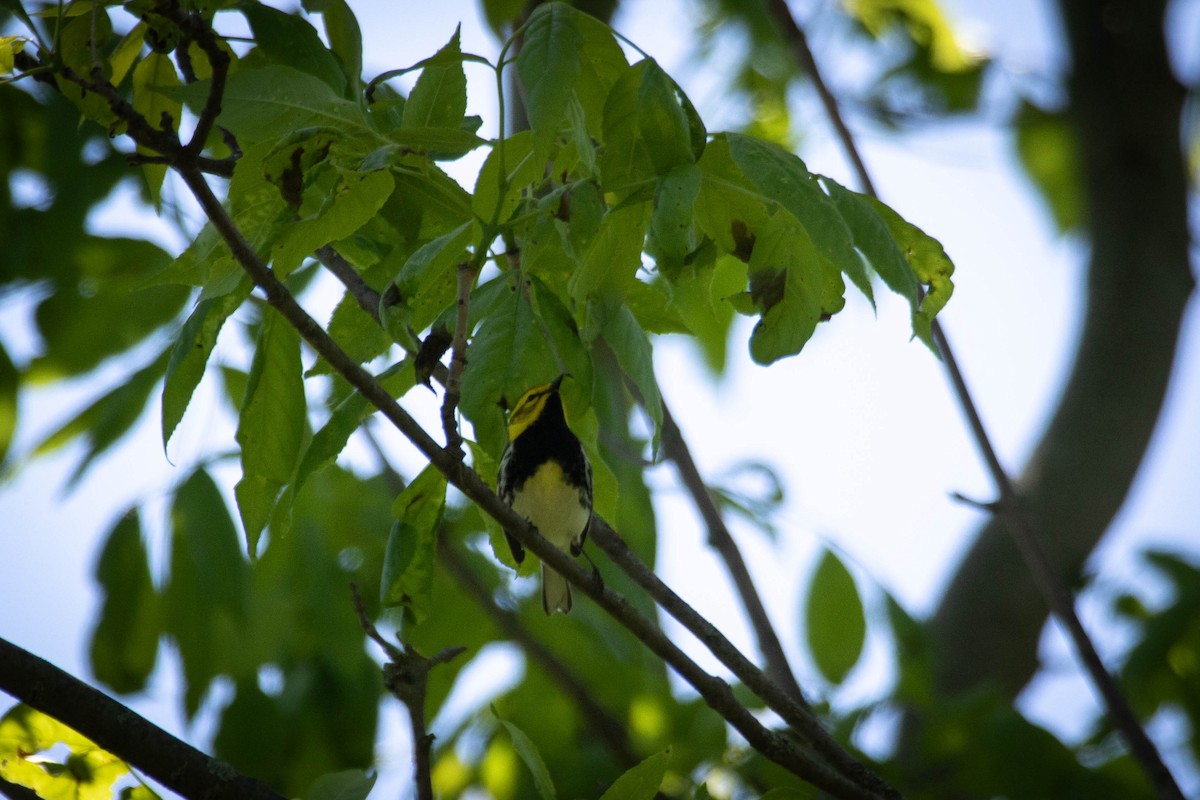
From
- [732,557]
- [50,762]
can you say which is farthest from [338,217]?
[732,557]

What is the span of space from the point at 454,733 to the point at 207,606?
0.85 m

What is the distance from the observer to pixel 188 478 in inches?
101

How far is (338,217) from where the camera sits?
1.43 metres

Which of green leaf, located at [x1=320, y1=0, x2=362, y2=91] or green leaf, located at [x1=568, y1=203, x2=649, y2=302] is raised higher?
green leaf, located at [x1=320, y1=0, x2=362, y2=91]

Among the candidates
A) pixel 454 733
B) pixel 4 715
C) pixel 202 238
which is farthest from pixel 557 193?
pixel 454 733

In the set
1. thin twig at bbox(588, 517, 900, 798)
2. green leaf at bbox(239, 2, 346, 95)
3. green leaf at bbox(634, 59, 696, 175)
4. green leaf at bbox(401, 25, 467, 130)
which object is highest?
green leaf at bbox(239, 2, 346, 95)

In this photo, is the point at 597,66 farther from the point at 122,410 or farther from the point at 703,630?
the point at 122,410

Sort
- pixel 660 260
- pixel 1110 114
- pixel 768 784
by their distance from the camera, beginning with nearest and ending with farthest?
pixel 660 260 < pixel 768 784 < pixel 1110 114

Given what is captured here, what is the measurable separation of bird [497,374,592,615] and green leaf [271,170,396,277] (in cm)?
172

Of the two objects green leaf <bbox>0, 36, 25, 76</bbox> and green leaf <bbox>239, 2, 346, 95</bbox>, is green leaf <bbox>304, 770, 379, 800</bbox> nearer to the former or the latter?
green leaf <bbox>239, 2, 346, 95</bbox>

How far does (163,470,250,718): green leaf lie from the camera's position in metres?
2.50

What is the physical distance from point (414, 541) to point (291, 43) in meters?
0.79

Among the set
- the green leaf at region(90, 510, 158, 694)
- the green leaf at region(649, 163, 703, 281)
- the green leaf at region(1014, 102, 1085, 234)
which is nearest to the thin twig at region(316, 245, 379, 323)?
the green leaf at region(649, 163, 703, 281)

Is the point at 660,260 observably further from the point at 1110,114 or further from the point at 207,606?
the point at 1110,114
